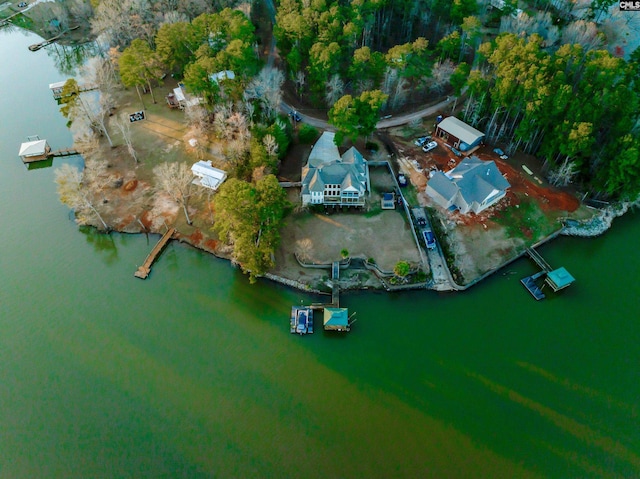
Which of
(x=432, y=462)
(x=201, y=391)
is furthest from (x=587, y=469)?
(x=201, y=391)

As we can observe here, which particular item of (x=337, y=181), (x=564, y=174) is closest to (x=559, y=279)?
(x=564, y=174)

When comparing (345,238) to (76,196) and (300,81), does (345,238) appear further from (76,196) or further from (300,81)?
(76,196)

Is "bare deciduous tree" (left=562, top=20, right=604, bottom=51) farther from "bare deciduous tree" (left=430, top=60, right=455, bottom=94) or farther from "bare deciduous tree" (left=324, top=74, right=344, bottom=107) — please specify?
"bare deciduous tree" (left=324, top=74, right=344, bottom=107)

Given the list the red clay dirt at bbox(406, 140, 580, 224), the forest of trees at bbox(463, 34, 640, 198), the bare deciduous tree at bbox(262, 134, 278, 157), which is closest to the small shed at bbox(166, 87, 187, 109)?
the bare deciduous tree at bbox(262, 134, 278, 157)

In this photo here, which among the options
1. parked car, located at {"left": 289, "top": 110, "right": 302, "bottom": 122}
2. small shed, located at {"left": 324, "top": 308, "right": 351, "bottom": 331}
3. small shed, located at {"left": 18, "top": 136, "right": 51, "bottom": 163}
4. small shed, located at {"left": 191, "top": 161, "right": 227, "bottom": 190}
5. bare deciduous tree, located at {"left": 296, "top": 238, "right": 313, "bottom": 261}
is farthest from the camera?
parked car, located at {"left": 289, "top": 110, "right": 302, "bottom": 122}

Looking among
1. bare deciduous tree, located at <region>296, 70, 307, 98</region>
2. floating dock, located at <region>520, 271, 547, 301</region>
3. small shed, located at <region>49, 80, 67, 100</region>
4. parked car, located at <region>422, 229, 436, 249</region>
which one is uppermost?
bare deciduous tree, located at <region>296, 70, 307, 98</region>

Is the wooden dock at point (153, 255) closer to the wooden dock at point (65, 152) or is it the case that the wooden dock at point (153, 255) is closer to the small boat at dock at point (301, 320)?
the small boat at dock at point (301, 320)
